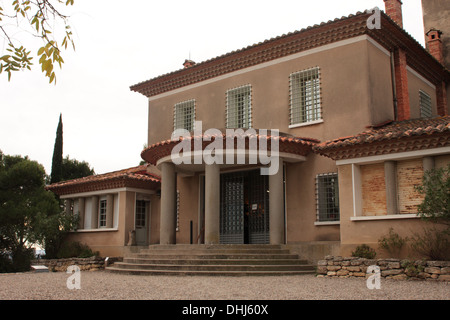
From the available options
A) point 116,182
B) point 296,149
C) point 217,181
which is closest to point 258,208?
point 217,181

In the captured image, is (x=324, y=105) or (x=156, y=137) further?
(x=156, y=137)

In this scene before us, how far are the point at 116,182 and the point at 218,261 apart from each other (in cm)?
786

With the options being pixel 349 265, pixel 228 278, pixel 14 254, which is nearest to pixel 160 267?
pixel 228 278

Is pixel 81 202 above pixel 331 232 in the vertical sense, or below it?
above

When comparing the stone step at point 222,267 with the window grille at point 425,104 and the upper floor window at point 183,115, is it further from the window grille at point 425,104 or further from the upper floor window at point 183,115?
the window grille at point 425,104

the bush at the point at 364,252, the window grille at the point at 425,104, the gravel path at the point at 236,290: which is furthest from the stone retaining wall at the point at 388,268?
the window grille at the point at 425,104

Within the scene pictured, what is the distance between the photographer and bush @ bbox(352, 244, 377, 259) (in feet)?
42.6

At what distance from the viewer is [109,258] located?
18.9 meters

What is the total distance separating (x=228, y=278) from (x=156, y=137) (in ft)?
36.1

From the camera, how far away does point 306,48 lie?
17422 millimetres

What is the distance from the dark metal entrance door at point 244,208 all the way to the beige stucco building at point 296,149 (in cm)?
4

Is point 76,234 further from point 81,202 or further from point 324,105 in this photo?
point 324,105

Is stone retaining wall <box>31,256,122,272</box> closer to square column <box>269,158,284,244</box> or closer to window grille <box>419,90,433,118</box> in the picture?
square column <box>269,158,284,244</box>

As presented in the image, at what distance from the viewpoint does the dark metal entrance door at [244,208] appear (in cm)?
1772
